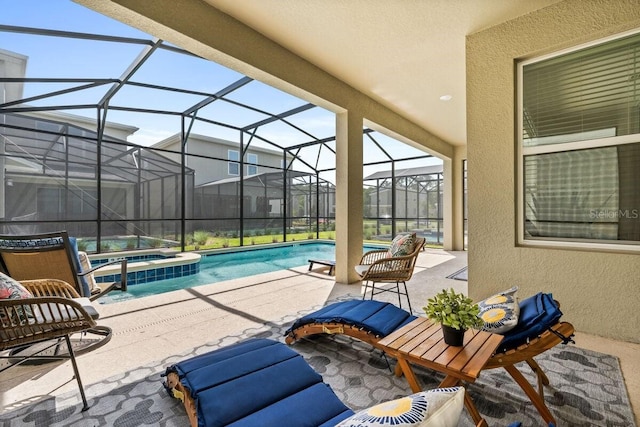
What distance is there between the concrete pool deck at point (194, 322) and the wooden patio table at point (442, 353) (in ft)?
3.53

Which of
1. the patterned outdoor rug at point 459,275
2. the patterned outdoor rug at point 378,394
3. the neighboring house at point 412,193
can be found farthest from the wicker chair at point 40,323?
the neighboring house at point 412,193

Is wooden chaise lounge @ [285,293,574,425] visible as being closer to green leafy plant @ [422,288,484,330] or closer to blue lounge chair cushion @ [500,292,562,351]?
blue lounge chair cushion @ [500,292,562,351]

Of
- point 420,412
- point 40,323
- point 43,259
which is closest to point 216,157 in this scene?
point 43,259

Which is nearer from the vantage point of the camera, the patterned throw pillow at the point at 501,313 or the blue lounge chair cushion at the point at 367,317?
the patterned throw pillow at the point at 501,313

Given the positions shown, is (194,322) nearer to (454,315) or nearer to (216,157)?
(454,315)

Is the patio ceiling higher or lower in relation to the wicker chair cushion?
higher

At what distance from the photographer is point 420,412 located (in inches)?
30.4

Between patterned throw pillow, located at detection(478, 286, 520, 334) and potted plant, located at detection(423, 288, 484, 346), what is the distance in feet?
0.84

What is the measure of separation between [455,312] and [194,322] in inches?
108

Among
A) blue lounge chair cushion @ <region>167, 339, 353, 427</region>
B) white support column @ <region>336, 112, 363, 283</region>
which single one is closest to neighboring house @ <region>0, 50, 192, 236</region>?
white support column @ <region>336, 112, 363, 283</region>

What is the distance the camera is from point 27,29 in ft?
11.5

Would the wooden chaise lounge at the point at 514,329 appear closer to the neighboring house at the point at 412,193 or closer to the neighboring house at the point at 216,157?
the neighboring house at the point at 216,157

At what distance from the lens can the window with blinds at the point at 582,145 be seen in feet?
9.50

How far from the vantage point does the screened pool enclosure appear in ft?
15.7
